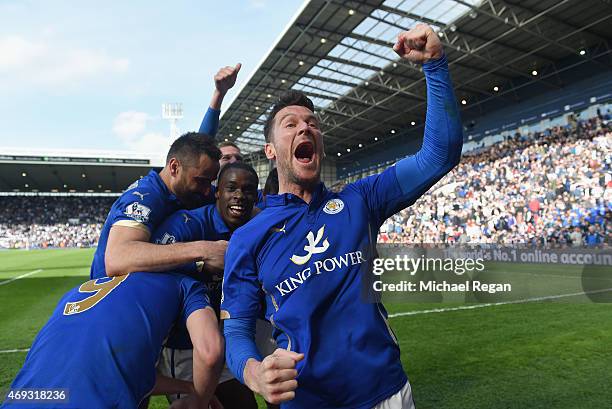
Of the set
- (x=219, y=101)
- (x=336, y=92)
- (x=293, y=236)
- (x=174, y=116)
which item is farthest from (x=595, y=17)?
(x=174, y=116)

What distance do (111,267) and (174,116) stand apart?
6485 centimetres

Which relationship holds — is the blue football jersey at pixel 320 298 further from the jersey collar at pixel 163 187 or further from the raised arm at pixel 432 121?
the jersey collar at pixel 163 187

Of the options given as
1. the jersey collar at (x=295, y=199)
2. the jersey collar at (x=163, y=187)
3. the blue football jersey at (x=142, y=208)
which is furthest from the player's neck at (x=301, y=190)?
the jersey collar at (x=163, y=187)

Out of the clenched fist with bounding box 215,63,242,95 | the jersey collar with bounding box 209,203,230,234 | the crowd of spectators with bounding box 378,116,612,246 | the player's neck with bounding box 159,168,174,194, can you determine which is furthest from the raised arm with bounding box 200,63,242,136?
the crowd of spectators with bounding box 378,116,612,246

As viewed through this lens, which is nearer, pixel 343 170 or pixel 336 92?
pixel 336 92

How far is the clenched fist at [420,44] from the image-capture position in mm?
1657

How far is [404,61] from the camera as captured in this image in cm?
2172

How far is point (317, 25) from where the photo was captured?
19.9 m

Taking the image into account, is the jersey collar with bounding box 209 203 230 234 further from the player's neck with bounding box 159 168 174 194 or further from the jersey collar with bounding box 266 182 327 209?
the jersey collar with bounding box 266 182 327 209

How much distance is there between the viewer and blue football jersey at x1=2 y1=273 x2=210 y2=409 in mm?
1606

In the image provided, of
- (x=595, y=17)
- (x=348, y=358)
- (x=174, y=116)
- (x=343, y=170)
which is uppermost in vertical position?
(x=174, y=116)

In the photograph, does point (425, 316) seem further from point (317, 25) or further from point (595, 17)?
point (595, 17)

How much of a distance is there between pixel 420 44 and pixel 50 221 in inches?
2314

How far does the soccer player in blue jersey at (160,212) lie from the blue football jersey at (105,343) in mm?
128
